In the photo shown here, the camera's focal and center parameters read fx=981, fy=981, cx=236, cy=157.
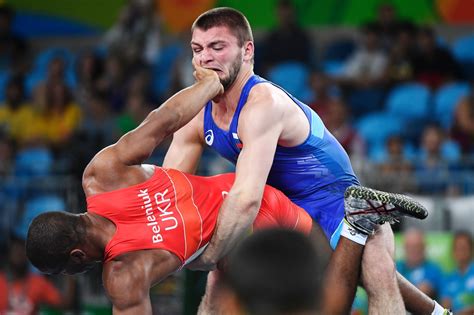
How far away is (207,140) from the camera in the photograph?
19.3 ft

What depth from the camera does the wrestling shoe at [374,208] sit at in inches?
205

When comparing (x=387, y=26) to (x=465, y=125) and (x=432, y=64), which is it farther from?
(x=465, y=125)

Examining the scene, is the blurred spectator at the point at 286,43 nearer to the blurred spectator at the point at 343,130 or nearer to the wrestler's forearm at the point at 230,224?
the blurred spectator at the point at 343,130

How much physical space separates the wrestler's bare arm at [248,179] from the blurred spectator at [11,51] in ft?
29.7

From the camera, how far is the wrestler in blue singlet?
18.6 ft

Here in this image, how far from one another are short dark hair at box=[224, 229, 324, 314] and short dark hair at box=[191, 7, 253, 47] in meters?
2.87

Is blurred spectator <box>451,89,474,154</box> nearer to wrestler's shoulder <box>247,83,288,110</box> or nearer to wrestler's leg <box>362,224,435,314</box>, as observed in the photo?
wrestler's leg <box>362,224,435,314</box>

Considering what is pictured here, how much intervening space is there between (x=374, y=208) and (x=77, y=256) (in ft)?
5.27

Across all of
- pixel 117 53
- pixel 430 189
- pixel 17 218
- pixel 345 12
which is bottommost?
pixel 17 218

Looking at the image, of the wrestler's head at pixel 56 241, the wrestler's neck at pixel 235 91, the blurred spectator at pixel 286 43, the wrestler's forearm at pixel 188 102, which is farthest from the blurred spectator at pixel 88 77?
the wrestler's head at pixel 56 241

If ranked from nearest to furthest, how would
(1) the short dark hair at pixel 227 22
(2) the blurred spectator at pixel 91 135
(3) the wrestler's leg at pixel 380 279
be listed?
1. (3) the wrestler's leg at pixel 380 279
2. (1) the short dark hair at pixel 227 22
3. (2) the blurred spectator at pixel 91 135

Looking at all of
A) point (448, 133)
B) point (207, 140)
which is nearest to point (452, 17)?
point (448, 133)

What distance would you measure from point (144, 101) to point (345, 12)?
2840mm

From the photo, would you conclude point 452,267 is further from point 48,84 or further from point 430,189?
point 48,84
